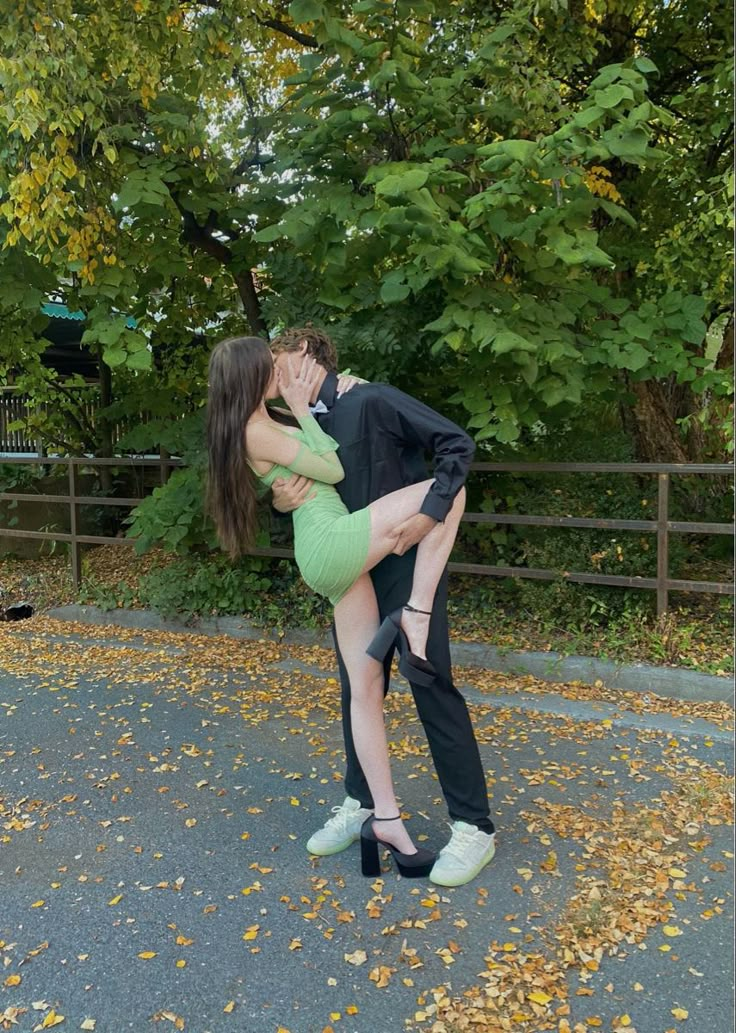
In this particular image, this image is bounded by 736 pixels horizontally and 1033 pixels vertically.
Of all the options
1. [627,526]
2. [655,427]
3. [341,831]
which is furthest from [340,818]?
[655,427]

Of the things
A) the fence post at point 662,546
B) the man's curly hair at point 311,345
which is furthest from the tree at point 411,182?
the man's curly hair at point 311,345

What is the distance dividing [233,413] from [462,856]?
173 centimetres

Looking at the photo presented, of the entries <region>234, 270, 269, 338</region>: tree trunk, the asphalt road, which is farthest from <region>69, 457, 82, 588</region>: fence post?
the asphalt road

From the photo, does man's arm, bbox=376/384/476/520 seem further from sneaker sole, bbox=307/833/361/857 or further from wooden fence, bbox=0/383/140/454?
wooden fence, bbox=0/383/140/454

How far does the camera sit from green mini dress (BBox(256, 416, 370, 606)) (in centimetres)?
274

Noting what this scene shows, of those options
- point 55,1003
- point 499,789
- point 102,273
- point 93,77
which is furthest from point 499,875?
point 93,77

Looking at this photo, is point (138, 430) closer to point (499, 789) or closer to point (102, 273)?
point (102, 273)

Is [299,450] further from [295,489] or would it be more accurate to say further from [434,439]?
[434,439]

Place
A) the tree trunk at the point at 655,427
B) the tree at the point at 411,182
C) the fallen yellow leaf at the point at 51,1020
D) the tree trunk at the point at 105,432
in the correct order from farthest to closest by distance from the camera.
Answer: the tree trunk at the point at 105,432, the tree trunk at the point at 655,427, the tree at the point at 411,182, the fallen yellow leaf at the point at 51,1020

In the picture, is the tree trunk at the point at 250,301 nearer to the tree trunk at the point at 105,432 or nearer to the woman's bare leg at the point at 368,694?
the tree trunk at the point at 105,432

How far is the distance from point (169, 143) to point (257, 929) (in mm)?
4738

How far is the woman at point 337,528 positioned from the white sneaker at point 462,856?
7cm

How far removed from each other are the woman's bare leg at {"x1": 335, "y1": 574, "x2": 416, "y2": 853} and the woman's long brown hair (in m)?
0.50

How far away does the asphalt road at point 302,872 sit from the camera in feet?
7.73
